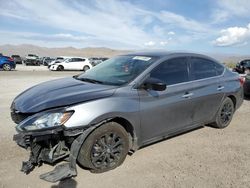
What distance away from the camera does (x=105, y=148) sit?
402 centimetres

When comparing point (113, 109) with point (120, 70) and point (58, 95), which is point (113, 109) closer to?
point (58, 95)

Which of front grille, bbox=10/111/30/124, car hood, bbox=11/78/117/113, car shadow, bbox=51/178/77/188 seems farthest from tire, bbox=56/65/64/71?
car shadow, bbox=51/178/77/188

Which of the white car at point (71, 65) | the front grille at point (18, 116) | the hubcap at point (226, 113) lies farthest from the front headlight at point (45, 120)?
the white car at point (71, 65)

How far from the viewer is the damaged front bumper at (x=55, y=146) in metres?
3.57

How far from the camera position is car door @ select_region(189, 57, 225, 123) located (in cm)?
532

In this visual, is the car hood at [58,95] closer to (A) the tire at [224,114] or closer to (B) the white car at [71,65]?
(A) the tire at [224,114]

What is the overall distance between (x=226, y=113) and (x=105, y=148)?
3364 millimetres

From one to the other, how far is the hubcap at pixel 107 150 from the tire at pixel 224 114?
110 inches

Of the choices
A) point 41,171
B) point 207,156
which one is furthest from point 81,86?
point 207,156

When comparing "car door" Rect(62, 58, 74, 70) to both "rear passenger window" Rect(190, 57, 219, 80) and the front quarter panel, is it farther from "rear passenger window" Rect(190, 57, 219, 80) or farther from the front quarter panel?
the front quarter panel

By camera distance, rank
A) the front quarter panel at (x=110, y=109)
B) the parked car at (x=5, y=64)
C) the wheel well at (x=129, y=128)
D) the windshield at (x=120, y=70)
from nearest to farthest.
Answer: the front quarter panel at (x=110, y=109) → the wheel well at (x=129, y=128) → the windshield at (x=120, y=70) → the parked car at (x=5, y=64)

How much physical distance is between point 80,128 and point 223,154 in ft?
8.40

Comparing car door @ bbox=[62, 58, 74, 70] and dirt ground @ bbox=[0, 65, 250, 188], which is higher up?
dirt ground @ bbox=[0, 65, 250, 188]

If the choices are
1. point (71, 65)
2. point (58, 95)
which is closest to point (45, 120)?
point (58, 95)
